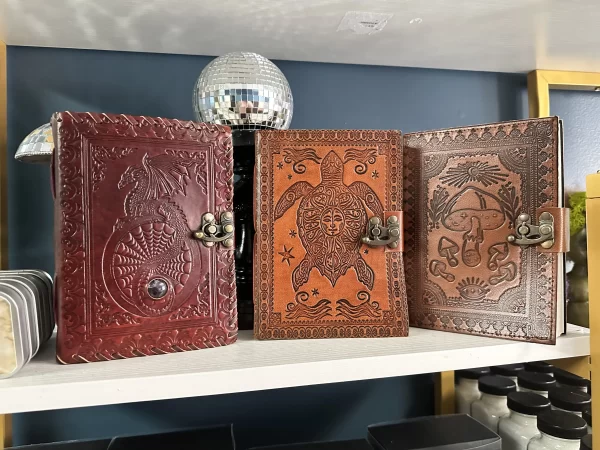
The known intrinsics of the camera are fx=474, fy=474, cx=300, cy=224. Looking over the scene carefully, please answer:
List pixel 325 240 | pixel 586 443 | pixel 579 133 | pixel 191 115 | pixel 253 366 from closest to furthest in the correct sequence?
1. pixel 253 366
2. pixel 325 240
3. pixel 586 443
4. pixel 191 115
5. pixel 579 133

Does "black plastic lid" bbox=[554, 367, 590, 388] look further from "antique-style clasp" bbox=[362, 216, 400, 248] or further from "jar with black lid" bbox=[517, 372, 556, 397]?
"antique-style clasp" bbox=[362, 216, 400, 248]

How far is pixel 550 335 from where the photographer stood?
1.78 feet

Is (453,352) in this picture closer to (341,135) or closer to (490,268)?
(490,268)

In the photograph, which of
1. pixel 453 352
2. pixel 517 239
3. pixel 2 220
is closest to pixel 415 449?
pixel 453 352

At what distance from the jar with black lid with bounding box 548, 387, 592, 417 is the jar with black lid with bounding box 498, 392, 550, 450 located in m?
0.01

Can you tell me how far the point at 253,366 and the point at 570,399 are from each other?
1.59ft

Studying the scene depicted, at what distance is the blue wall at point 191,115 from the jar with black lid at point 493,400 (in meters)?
0.16

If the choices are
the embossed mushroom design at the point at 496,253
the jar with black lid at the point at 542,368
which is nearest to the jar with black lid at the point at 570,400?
the jar with black lid at the point at 542,368

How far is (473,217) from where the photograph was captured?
586mm

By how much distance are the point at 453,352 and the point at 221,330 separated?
26cm

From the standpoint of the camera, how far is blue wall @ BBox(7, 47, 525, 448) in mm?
776

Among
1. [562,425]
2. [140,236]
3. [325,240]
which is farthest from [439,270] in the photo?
[140,236]

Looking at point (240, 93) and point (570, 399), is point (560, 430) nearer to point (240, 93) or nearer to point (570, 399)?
point (570, 399)

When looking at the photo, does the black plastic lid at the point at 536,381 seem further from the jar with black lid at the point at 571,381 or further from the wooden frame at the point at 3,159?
the wooden frame at the point at 3,159
